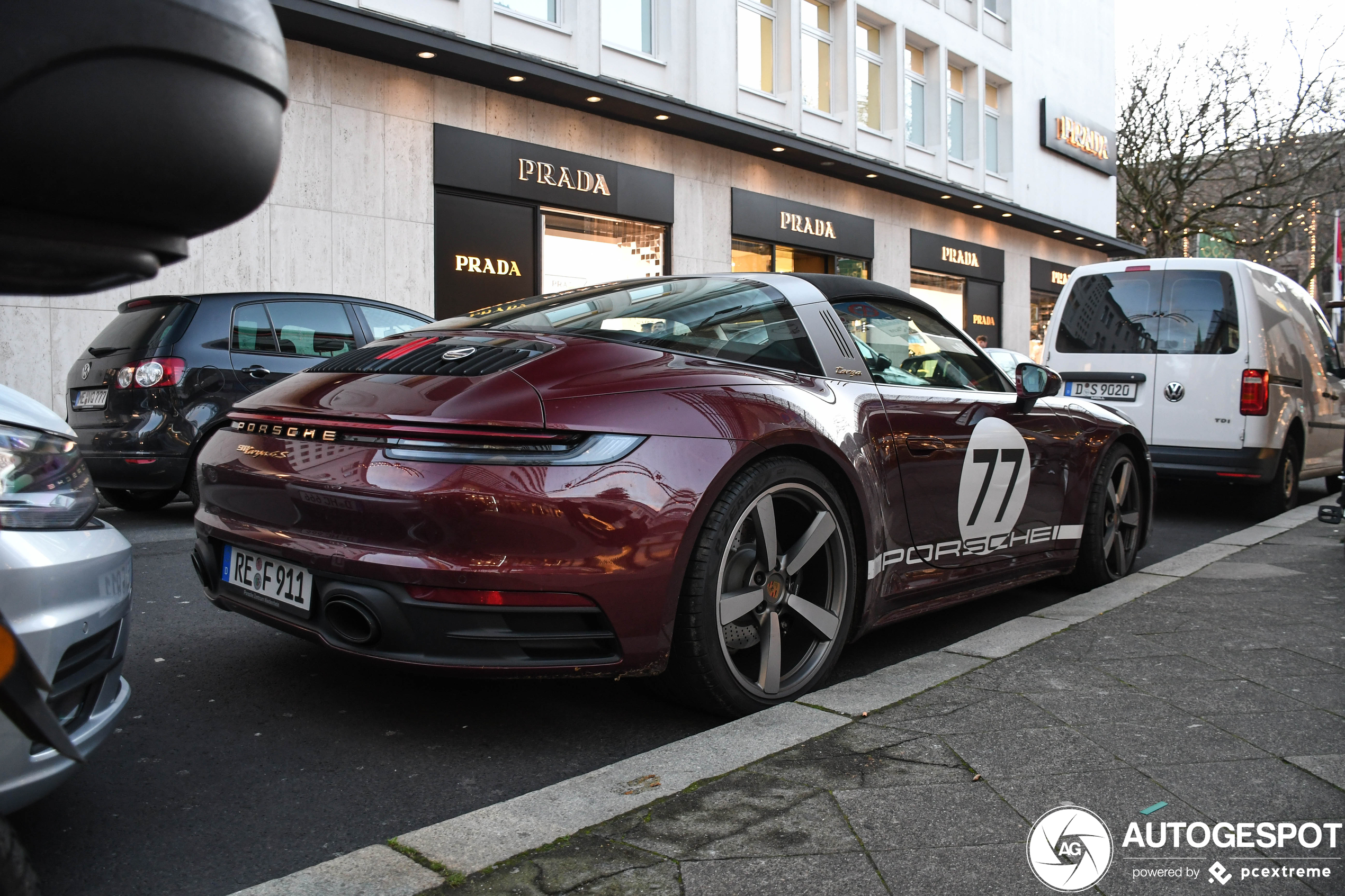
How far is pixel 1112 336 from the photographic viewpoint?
27.9ft

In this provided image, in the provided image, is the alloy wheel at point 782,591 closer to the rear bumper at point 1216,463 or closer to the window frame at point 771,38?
the rear bumper at point 1216,463

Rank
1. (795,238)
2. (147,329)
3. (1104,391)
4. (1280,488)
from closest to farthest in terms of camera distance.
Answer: (147,329) → (1280,488) → (1104,391) → (795,238)

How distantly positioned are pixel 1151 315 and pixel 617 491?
22.9 ft

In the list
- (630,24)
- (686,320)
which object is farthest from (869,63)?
(686,320)

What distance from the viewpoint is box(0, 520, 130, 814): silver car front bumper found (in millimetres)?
1737

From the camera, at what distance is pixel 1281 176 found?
28.3 metres

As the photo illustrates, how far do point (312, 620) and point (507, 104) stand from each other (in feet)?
38.6

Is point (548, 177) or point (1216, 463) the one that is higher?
point (548, 177)

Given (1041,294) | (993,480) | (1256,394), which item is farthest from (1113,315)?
(1041,294)

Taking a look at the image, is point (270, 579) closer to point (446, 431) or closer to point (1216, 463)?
point (446, 431)

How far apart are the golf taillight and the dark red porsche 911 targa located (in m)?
3.79

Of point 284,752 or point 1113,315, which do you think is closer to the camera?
point 284,752

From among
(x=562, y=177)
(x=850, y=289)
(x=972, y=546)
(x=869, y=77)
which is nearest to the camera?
(x=850, y=289)

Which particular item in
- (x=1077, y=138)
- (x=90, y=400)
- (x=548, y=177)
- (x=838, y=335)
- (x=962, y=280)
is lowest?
(x=90, y=400)
